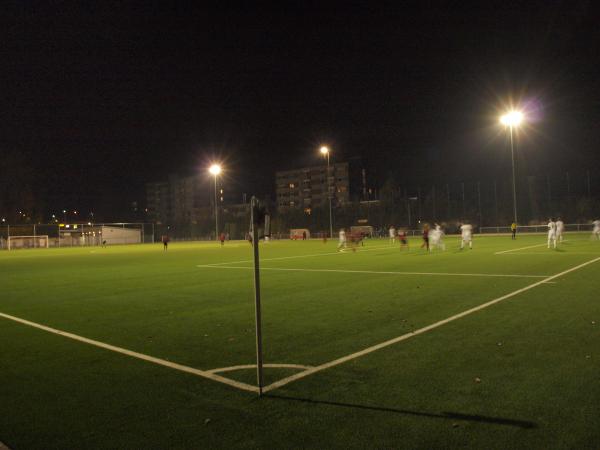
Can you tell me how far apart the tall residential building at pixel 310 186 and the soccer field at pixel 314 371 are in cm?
11015

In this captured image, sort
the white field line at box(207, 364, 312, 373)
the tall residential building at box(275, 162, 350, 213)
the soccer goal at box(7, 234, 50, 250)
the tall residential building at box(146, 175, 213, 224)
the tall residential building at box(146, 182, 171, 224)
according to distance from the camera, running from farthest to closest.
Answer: the tall residential building at box(146, 182, 171, 224) → the tall residential building at box(146, 175, 213, 224) → the tall residential building at box(275, 162, 350, 213) → the soccer goal at box(7, 234, 50, 250) → the white field line at box(207, 364, 312, 373)

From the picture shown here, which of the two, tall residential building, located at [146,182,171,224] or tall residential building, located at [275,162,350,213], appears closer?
tall residential building, located at [275,162,350,213]

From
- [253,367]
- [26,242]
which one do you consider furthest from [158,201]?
[253,367]

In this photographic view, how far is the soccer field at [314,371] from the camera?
4.49m

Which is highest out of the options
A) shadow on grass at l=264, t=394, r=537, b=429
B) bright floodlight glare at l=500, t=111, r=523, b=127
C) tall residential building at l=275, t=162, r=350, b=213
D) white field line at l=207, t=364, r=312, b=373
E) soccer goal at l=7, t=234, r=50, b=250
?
tall residential building at l=275, t=162, r=350, b=213

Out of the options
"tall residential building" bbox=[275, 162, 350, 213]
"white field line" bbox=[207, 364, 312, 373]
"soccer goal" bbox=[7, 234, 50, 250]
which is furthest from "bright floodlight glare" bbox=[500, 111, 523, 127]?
"tall residential building" bbox=[275, 162, 350, 213]

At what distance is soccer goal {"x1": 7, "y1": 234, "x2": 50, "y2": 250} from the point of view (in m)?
74.8

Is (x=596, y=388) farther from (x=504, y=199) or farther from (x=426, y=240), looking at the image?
(x=504, y=199)

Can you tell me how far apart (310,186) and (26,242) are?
6916 centimetres

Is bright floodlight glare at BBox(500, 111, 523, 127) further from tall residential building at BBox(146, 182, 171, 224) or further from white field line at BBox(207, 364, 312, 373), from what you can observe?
tall residential building at BBox(146, 182, 171, 224)

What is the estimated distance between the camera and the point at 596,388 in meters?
5.34

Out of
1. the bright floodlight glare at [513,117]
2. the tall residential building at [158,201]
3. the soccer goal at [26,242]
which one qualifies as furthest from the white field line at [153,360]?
the tall residential building at [158,201]

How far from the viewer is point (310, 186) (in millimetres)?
127688

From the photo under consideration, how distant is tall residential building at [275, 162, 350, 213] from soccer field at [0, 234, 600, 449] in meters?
110
